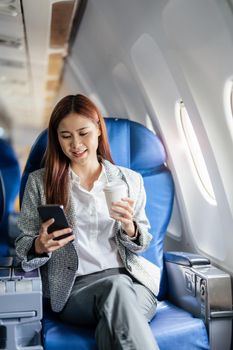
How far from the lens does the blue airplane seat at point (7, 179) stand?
3.14 metres

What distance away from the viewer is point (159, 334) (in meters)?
2.11

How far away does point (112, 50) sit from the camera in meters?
3.78

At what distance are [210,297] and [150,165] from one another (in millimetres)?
825

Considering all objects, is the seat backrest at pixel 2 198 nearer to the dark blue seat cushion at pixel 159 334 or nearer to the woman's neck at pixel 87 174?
the woman's neck at pixel 87 174

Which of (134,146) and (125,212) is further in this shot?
(134,146)

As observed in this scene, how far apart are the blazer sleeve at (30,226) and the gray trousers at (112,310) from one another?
23 centimetres

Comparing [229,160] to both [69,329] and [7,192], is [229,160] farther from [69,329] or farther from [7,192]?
[7,192]

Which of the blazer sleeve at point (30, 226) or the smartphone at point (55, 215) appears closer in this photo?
the smartphone at point (55, 215)

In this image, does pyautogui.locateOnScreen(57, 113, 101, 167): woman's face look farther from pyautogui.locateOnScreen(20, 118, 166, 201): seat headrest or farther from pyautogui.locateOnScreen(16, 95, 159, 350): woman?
pyautogui.locateOnScreen(20, 118, 166, 201): seat headrest

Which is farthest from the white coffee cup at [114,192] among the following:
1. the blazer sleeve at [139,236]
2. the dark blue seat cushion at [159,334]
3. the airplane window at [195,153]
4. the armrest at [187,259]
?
the airplane window at [195,153]

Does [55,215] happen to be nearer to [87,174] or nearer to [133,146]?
[87,174]

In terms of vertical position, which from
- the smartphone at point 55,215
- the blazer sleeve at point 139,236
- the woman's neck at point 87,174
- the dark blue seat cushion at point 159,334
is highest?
the woman's neck at point 87,174

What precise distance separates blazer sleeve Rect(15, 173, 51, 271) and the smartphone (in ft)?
0.57

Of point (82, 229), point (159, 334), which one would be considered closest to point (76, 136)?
point (82, 229)
